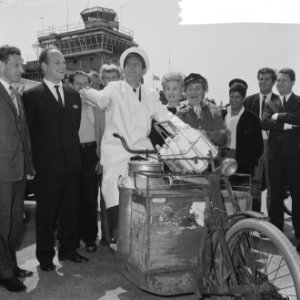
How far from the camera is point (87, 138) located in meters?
4.91

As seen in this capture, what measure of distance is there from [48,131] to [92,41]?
61.5 meters

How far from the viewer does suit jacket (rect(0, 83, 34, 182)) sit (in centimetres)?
363

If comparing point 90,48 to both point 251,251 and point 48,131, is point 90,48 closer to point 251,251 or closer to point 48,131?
point 48,131

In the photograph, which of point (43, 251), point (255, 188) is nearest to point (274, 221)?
point (255, 188)

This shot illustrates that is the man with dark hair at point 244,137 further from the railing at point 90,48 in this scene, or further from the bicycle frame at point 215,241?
Result: the railing at point 90,48

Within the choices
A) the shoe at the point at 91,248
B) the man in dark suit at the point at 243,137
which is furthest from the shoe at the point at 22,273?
the man in dark suit at the point at 243,137

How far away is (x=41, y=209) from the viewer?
165 inches

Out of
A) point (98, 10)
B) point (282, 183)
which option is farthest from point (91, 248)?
point (98, 10)

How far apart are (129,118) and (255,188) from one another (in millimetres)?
2406

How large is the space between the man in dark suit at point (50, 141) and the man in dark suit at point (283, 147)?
256 centimetres

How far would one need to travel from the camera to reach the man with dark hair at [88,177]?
4871 mm

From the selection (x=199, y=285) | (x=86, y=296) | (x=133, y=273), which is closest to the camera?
(x=199, y=285)

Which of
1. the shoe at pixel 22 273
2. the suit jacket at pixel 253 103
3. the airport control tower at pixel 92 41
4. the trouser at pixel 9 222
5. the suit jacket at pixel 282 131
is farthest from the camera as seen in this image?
the airport control tower at pixel 92 41

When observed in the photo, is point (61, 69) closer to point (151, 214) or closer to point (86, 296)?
point (151, 214)
